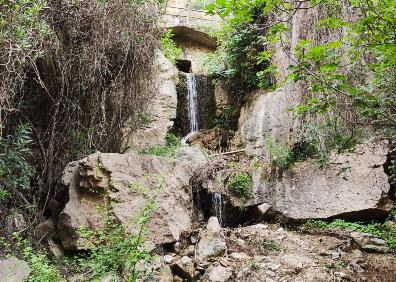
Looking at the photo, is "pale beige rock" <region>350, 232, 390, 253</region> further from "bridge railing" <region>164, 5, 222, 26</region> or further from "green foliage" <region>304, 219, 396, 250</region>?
"bridge railing" <region>164, 5, 222, 26</region>

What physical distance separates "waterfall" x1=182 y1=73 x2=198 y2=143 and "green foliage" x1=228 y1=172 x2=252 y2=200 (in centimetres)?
317

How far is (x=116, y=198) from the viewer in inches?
200

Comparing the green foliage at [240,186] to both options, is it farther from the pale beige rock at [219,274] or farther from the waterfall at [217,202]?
the pale beige rock at [219,274]

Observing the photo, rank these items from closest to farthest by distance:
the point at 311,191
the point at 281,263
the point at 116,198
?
the point at 281,263
the point at 116,198
the point at 311,191

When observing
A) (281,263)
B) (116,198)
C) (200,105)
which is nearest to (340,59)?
(281,263)

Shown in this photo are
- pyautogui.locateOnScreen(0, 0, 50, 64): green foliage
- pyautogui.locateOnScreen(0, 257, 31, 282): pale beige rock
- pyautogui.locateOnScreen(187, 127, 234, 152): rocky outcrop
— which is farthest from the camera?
pyautogui.locateOnScreen(187, 127, 234, 152): rocky outcrop

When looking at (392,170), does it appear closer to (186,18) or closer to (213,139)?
(213,139)

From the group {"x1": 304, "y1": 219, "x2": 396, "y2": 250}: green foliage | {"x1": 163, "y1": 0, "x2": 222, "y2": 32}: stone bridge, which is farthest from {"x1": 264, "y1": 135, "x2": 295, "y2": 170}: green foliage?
{"x1": 163, "y1": 0, "x2": 222, "y2": 32}: stone bridge

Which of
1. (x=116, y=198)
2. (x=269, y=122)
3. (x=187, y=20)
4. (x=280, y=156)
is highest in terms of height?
(x=187, y=20)

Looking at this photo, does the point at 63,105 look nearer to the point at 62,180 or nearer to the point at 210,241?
the point at 62,180

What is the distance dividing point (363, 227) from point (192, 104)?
19.7 feet

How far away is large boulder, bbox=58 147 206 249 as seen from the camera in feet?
16.1

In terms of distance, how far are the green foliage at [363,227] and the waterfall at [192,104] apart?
4635 mm

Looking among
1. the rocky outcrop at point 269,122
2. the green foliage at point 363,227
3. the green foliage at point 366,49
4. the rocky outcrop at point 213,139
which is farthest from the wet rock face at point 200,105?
the green foliage at point 366,49
